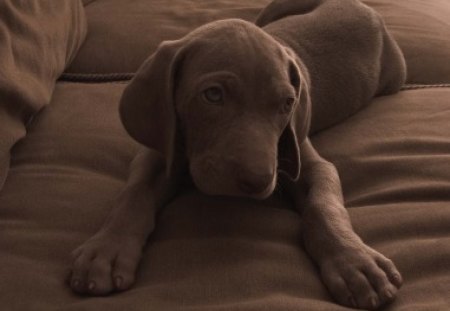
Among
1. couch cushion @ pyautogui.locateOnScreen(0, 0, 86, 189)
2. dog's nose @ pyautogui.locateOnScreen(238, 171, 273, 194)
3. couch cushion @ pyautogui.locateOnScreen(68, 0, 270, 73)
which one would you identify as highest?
dog's nose @ pyautogui.locateOnScreen(238, 171, 273, 194)

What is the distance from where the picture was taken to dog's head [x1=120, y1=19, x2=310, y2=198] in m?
1.26

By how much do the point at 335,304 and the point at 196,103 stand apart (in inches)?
19.0

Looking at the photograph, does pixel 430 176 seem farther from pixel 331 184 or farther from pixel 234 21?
pixel 234 21

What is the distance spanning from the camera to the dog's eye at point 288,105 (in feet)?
4.50

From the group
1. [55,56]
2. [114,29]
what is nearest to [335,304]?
[55,56]

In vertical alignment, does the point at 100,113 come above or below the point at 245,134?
below

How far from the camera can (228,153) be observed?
1255 millimetres

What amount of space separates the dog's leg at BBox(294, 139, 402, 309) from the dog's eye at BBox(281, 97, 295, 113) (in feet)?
0.65

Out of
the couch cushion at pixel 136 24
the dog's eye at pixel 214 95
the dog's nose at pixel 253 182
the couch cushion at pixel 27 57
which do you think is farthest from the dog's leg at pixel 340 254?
the couch cushion at pixel 136 24

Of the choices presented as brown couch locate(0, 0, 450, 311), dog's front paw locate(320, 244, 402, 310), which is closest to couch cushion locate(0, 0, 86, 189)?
brown couch locate(0, 0, 450, 311)

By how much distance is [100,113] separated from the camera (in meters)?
1.83

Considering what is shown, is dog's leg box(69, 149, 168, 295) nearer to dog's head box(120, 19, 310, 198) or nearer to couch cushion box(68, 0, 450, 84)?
dog's head box(120, 19, 310, 198)

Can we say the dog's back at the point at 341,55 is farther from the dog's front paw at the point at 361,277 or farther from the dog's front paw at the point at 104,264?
the dog's front paw at the point at 104,264

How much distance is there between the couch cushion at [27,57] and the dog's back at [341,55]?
25.2 inches
